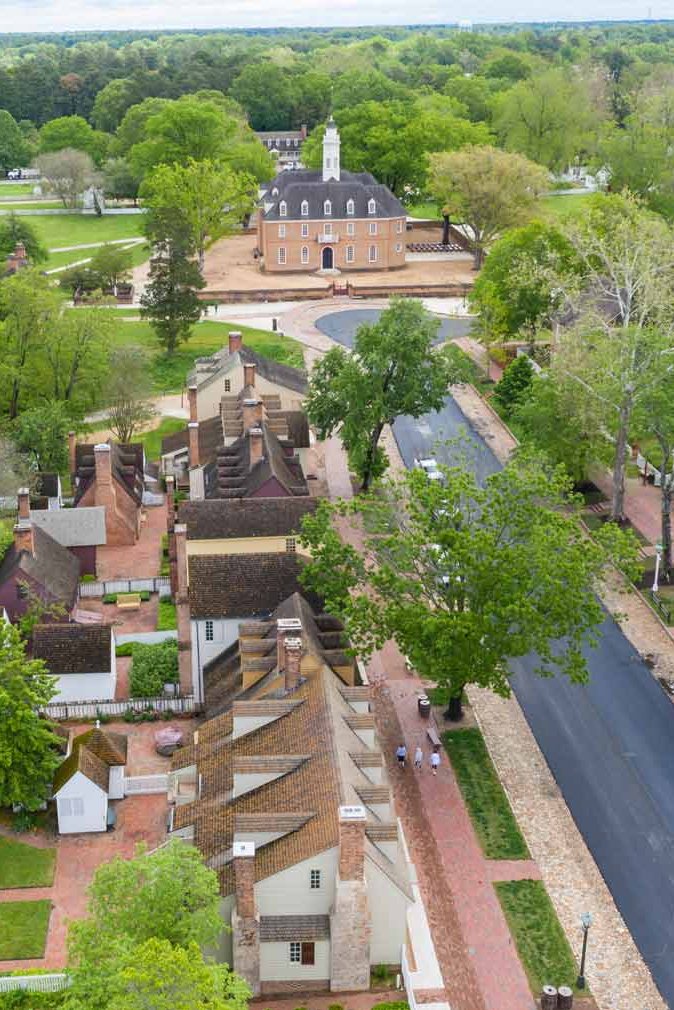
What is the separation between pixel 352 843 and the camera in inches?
1164

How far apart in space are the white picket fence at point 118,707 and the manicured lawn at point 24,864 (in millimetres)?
6812

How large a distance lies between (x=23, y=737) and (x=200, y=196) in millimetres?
76530

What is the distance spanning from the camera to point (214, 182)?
10475 cm

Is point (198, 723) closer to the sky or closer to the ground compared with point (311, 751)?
closer to the ground

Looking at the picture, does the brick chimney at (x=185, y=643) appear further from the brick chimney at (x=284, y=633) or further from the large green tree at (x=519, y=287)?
the large green tree at (x=519, y=287)

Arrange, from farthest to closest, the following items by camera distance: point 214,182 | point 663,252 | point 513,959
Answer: point 214,182
point 663,252
point 513,959

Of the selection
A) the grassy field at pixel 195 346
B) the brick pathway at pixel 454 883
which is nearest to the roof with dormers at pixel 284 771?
the brick pathway at pixel 454 883

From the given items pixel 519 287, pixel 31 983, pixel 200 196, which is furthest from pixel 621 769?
pixel 200 196

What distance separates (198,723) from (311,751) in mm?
9653

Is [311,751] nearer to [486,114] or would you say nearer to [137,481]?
[137,481]

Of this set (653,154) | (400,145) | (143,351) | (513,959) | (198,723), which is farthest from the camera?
(400,145)

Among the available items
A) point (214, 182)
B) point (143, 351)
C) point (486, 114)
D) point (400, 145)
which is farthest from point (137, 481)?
point (486, 114)

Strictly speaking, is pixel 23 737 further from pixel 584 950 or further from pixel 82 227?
pixel 82 227

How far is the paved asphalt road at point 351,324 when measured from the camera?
9044 cm
